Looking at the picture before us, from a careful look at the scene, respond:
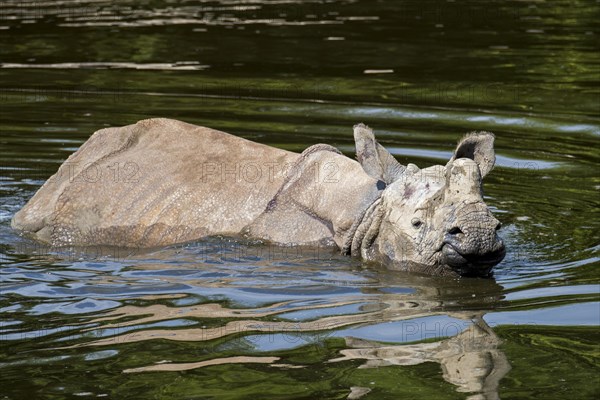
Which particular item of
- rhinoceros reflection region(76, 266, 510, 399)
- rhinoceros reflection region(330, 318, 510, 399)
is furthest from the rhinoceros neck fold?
rhinoceros reflection region(330, 318, 510, 399)

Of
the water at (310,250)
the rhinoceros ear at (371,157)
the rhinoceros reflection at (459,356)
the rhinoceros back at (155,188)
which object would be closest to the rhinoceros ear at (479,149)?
the rhinoceros ear at (371,157)

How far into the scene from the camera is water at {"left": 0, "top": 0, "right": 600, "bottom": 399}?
21.6 feet

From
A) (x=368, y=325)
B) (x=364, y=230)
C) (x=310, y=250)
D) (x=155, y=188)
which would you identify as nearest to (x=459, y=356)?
(x=368, y=325)

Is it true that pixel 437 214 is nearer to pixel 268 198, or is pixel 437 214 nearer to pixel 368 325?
pixel 368 325

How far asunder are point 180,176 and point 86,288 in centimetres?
152

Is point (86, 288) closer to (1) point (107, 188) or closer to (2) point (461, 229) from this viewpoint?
(1) point (107, 188)

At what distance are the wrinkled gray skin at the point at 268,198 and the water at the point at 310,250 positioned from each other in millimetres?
154

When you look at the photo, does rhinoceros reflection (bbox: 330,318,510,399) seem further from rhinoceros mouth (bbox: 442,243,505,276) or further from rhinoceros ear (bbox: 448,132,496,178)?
rhinoceros ear (bbox: 448,132,496,178)

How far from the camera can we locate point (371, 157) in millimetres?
8758

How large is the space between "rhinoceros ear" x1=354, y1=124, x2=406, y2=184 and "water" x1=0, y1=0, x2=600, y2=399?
0.62m

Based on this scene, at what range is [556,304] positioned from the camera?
25.6 feet

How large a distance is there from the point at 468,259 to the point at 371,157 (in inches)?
43.4

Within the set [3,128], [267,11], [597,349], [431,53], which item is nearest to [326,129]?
[3,128]

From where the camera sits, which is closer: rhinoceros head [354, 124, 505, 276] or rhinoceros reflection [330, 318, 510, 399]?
rhinoceros reflection [330, 318, 510, 399]
